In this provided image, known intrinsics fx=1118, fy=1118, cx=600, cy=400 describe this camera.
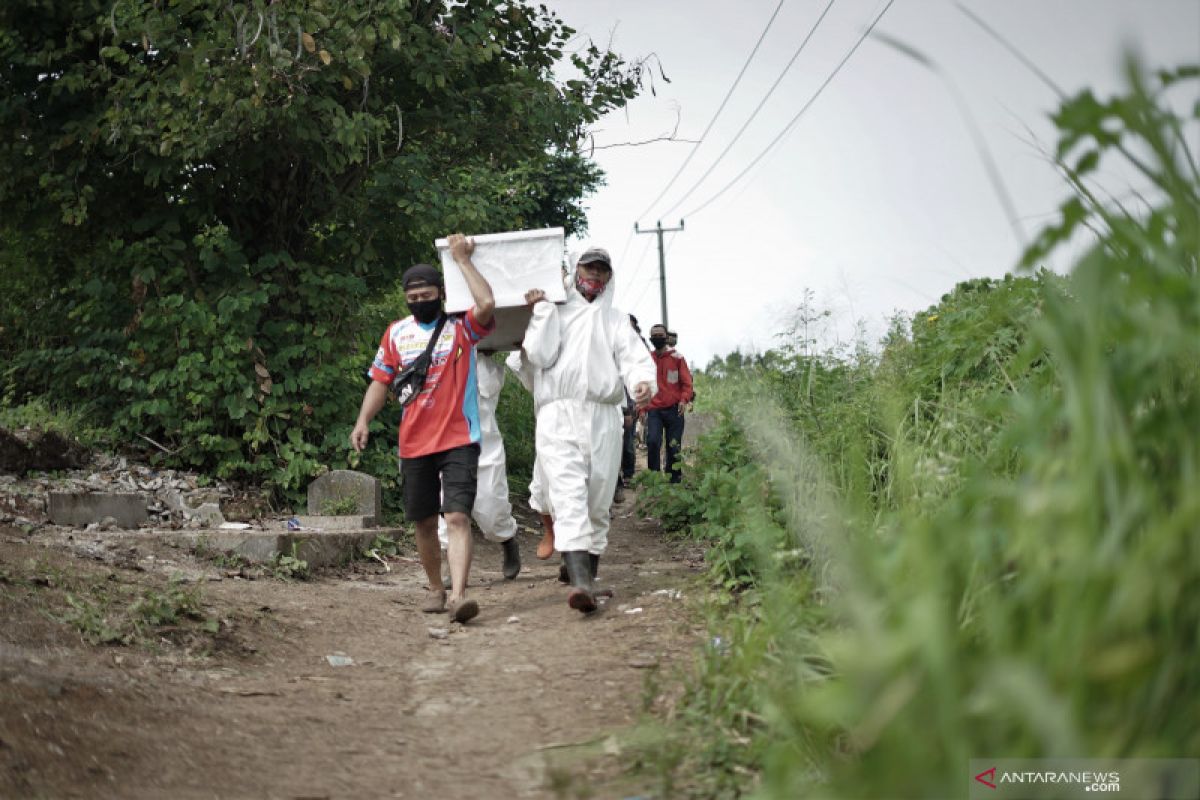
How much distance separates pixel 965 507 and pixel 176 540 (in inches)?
247

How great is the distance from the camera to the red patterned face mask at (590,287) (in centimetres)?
657

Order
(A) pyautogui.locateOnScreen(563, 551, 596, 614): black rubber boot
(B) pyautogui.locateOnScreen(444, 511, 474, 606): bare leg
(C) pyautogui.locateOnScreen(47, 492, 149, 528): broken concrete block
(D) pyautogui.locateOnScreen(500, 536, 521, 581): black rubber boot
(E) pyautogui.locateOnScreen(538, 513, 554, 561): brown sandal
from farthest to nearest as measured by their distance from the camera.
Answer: (E) pyautogui.locateOnScreen(538, 513, 554, 561): brown sandal → (D) pyautogui.locateOnScreen(500, 536, 521, 581): black rubber boot → (C) pyautogui.locateOnScreen(47, 492, 149, 528): broken concrete block → (B) pyautogui.locateOnScreen(444, 511, 474, 606): bare leg → (A) pyautogui.locateOnScreen(563, 551, 596, 614): black rubber boot

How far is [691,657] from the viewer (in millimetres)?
4562

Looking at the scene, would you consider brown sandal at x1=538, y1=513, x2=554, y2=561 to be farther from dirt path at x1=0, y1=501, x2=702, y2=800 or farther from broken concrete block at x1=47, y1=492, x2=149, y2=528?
broken concrete block at x1=47, y1=492, x2=149, y2=528

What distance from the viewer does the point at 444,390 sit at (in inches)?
241

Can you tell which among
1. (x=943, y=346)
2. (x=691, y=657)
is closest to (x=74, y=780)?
(x=691, y=657)

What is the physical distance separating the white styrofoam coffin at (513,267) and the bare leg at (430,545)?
3.98 feet

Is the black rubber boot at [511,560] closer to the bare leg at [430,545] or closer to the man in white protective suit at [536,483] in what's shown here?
the man in white protective suit at [536,483]

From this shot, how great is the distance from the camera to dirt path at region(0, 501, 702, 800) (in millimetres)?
3322

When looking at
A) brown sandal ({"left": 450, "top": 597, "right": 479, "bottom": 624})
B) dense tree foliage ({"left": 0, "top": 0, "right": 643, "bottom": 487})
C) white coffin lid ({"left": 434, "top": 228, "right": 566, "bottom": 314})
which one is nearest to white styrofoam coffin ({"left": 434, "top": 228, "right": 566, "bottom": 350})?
white coffin lid ({"left": 434, "top": 228, "right": 566, "bottom": 314})

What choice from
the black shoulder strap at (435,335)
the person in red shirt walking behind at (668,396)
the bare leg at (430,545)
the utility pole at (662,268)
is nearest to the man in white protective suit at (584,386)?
the black shoulder strap at (435,335)

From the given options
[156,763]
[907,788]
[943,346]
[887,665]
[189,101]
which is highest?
[189,101]

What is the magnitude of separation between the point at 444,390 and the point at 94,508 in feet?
10.0

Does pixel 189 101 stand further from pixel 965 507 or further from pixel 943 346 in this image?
pixel 965 507
